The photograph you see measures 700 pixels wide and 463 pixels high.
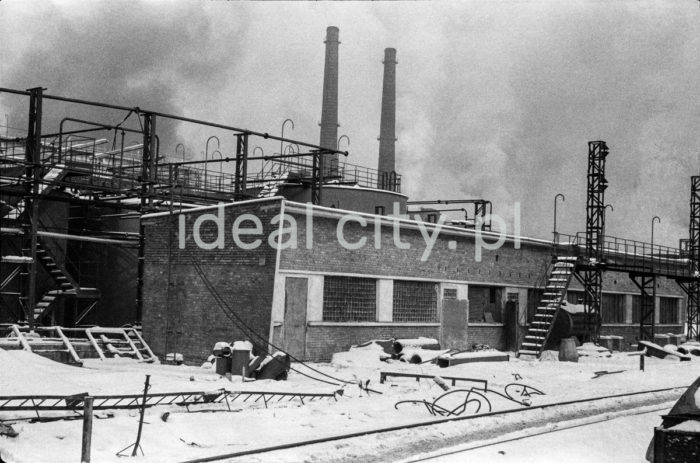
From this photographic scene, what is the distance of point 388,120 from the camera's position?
181 ft

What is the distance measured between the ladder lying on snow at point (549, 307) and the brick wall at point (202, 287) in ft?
38.6

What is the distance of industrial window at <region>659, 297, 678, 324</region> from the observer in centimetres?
4238

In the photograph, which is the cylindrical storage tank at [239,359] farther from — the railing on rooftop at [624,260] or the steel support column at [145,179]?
the railing on rooftop at [624,260]

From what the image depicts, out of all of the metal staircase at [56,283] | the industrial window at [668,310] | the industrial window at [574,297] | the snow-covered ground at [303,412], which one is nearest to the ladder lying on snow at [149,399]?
the snow-covered ground at [303,412]

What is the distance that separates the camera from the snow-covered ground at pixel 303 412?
36.2 ft

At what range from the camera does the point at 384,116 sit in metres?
55.2

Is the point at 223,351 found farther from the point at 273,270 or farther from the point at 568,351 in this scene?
the point at 568,351

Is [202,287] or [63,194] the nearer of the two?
[202,287]

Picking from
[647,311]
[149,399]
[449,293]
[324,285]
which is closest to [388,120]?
[647,311]

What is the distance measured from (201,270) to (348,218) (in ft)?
15.6

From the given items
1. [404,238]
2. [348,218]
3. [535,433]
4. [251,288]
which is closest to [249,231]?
[251,288]

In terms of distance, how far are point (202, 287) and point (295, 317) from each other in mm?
3311

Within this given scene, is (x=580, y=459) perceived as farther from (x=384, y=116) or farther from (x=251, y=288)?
(x=384, y=116)

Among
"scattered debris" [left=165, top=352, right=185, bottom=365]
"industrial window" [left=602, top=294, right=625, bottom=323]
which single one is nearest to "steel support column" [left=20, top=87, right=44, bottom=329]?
"scattered debris" [left=165, top=352, right=185, bottom=365]
